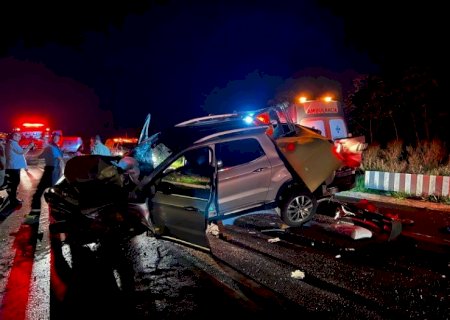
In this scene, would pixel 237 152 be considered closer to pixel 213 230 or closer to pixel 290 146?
pixel 290 146

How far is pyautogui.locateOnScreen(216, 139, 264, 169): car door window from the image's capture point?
6168mm

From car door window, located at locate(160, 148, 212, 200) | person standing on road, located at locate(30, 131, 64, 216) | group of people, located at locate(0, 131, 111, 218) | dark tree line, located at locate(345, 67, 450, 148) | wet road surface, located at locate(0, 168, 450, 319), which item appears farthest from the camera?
dark tree line, located at locate(345, 67, 450, 148)

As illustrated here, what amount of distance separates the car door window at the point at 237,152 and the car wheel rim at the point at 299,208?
3.50 feet

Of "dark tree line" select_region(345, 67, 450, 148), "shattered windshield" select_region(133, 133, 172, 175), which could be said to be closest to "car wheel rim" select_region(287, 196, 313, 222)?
"shattered windshield" select_region(133, 133, 172, 175)

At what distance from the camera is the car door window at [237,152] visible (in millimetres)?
6168

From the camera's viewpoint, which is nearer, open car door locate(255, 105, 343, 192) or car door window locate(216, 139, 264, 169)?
car door window locate(216, 139, 264, 169)

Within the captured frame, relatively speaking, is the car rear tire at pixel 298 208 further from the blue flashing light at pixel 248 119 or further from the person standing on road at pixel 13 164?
the person standing on road at pixel 13 164

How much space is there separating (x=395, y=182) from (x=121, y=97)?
4207cm

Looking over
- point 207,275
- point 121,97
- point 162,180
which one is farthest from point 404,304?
point 121,97

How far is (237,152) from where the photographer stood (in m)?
6.32

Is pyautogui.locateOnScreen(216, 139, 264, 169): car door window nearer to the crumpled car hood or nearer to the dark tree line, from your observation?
the crumpled car hood

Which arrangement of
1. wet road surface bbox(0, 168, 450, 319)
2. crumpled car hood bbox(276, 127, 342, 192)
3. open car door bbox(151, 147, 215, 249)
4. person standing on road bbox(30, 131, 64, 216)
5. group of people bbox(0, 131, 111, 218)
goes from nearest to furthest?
1. wet road surface bbox(0, 168, 450, 319)
2. open car door bbox(151, 147, 215, 249)
3. crumpled car hood bbox(276, 127, 342, 192)
4. group of people bbox(0, 131, 111, 218)
5. person standing on road bbox(30, 131, 64, 216)

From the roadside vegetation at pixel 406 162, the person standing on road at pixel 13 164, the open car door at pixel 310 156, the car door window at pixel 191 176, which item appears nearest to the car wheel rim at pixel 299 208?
the open car door at pixel 310 156

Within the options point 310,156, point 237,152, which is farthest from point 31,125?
point 310,156
